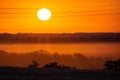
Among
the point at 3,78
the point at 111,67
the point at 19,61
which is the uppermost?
the point at 19,61

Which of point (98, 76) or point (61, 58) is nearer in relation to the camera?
point (98, 76)

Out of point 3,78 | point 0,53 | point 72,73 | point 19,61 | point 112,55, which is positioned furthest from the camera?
point 0,53

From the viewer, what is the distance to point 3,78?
14539mm

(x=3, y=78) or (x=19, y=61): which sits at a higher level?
(x=19, y=61)

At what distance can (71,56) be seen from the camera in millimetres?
30438

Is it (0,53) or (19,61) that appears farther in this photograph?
(0,53)

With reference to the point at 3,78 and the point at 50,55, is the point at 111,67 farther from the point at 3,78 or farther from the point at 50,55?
the point at 50,55

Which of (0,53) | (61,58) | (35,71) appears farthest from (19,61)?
(35,71)

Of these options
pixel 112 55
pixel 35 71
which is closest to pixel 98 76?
pixel 35 71

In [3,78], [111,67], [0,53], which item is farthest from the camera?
[0,53]

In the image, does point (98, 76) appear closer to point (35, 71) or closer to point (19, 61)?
point (35, 71)

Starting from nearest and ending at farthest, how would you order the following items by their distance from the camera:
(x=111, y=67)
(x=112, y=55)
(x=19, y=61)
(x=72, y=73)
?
(x=72, y=73)
(x=111, y=67)
(x=19, y=61)
(x=112, y=55)

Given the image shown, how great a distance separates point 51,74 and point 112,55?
15027 mm

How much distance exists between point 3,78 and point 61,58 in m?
14.7
